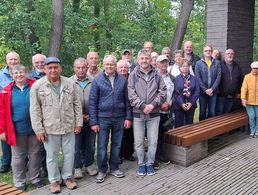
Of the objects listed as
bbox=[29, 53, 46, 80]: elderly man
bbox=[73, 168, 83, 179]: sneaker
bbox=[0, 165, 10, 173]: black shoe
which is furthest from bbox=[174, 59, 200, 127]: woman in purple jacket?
bbox=[0, 165, 10, 173]: black shoe

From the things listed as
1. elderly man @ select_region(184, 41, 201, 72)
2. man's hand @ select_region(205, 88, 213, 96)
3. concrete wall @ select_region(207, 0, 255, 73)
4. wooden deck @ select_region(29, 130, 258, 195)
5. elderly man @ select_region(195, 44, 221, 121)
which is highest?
concrete wall @ select_region(207, 0, 255, 73)

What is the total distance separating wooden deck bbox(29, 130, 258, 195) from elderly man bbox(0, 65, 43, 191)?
35 centimetres

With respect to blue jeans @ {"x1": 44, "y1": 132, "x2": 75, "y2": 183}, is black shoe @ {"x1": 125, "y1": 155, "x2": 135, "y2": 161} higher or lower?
lower

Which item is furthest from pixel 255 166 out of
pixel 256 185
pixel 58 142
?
pixel 58 142

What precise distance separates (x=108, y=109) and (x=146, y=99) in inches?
22.2

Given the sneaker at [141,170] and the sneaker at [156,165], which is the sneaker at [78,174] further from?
the sneaker at [156,165]

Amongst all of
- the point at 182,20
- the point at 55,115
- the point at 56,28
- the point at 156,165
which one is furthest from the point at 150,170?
the point at 182,20

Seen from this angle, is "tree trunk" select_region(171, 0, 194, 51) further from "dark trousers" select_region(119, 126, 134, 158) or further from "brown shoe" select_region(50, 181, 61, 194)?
"brown shoe" select_region(50, 181, 61, 194)

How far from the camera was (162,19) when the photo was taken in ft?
53.5

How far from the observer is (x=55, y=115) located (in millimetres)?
4406

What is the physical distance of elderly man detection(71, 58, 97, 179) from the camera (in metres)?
4.91

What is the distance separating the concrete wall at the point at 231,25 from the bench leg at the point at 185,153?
265 cm

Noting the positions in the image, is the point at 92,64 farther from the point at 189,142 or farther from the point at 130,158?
the point at 189,142

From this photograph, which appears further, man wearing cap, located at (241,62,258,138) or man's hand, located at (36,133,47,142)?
man wearing cap, located at (241,62,258,138)
